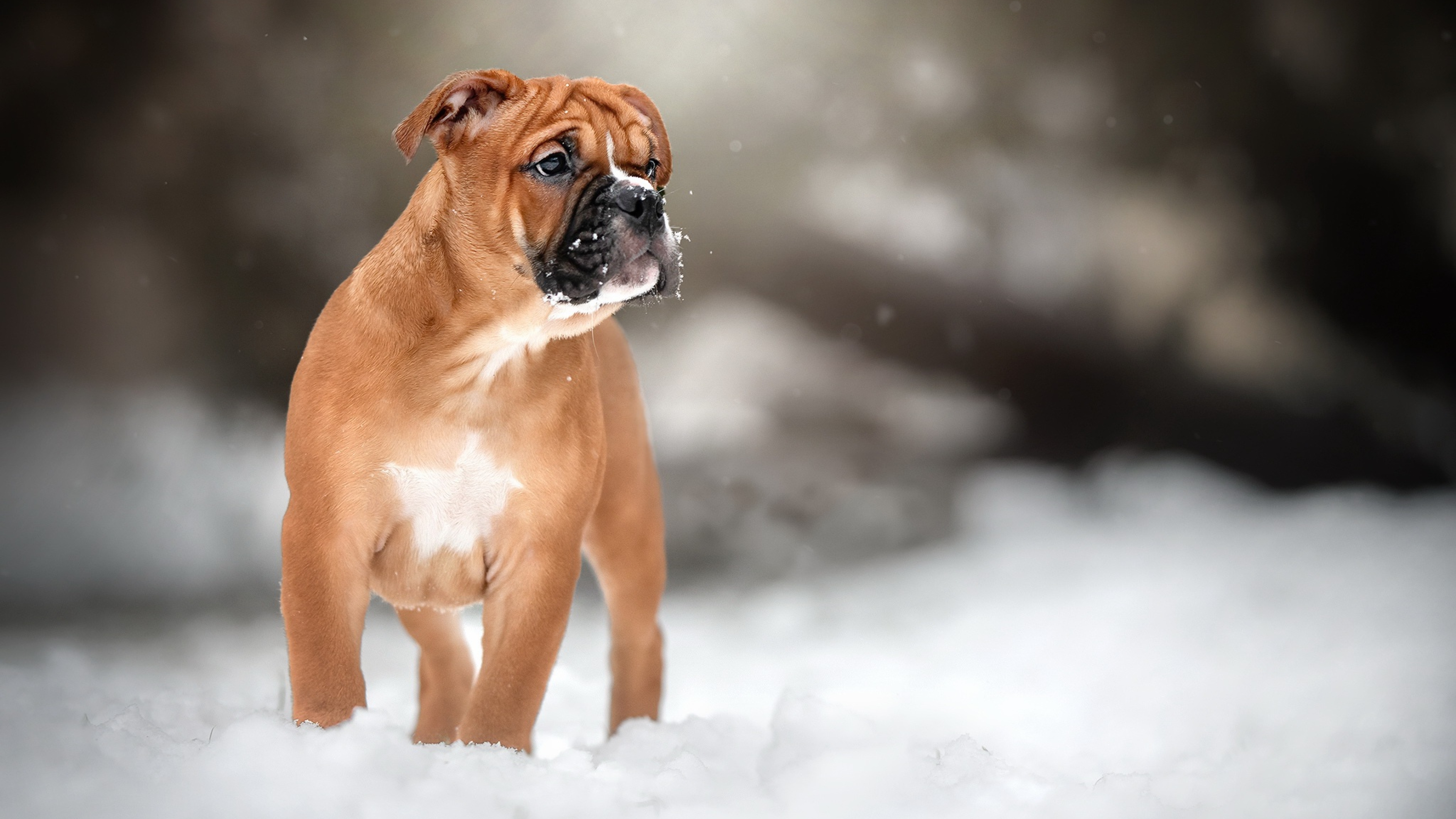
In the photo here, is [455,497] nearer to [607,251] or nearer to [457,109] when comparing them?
[607,251]

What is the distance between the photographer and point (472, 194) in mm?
3414

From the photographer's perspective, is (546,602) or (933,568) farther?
(933,568)

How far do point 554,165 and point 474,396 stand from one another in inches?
27.9

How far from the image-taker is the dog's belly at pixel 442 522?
11.0ft

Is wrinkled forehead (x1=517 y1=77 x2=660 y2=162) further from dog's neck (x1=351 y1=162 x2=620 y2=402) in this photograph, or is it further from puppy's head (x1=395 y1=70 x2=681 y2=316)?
dog's neck (x1=351 y1=162 x2=620 y2=402)

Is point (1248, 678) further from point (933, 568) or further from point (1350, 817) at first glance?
point (933, 568)

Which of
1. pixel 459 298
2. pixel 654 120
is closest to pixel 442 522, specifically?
pixel 459 298

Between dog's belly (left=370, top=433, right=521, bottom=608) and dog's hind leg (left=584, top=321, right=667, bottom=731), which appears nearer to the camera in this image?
dog's belly (left=370, top=433, right=521, bottom=608)

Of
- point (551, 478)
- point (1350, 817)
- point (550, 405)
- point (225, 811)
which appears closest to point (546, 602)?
point (551, 478)

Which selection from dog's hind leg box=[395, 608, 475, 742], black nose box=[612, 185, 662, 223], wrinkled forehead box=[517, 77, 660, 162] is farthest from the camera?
dog's hind leg box=[395, 608, 475, 742]

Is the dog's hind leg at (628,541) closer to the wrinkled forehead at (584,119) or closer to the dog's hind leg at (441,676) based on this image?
the dog's hind leg at (441,676)

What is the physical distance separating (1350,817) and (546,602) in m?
2.45

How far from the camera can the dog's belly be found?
3.36 m

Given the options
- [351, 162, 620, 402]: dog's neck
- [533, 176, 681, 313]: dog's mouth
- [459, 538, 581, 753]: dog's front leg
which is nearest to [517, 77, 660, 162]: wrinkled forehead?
[533, 176, 681, 313]: dog's mouth
